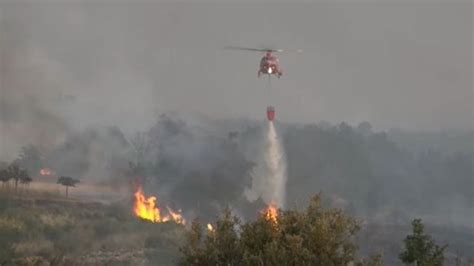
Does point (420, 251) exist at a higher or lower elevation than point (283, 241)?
lower

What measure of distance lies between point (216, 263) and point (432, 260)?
31.4 metres

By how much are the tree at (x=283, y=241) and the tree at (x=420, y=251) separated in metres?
17.6

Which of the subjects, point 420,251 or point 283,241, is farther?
point 420,251

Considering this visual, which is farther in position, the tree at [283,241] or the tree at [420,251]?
the tree at [420,251]

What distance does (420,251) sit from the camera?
6769 cm

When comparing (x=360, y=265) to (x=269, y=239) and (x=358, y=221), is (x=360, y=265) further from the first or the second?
(x=269, y=239)

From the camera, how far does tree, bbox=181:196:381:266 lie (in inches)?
1791

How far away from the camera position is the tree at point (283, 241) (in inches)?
1791

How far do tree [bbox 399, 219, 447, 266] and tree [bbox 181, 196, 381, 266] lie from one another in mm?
17560

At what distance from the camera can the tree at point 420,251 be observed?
66994 mm

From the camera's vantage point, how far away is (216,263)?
50156mm

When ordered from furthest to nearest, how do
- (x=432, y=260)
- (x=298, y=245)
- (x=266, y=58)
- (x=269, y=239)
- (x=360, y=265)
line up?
(x=266, y=58) → (x=432, y=260) → (x=360, y=265) → (x=269, y=239) → (x=298, y=245)

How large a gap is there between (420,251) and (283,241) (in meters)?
27.9

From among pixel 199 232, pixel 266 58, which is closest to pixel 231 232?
pixel 199 232
